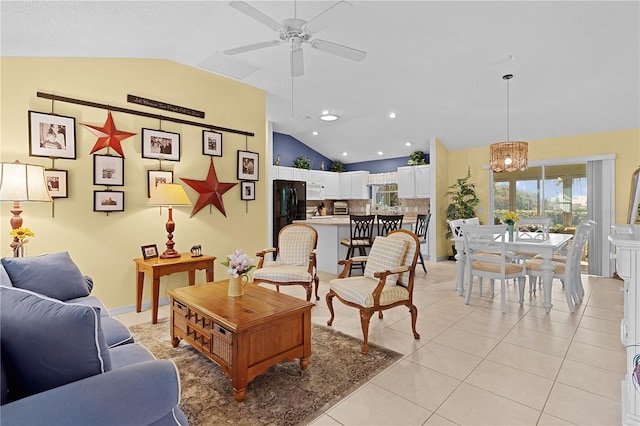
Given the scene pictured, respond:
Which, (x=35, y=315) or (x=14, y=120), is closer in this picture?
(x=35, y=315)

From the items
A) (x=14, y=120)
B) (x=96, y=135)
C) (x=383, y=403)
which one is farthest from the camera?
(x=96, y=135)

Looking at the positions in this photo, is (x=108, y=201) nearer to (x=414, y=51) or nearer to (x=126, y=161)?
(x=126, y=161)

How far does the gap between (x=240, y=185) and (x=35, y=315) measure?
147 inches

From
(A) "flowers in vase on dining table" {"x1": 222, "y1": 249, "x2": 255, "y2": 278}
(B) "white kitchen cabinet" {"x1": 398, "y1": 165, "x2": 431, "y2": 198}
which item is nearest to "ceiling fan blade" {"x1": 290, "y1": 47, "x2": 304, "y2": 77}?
(A) "flowers in vase on dining table" {"x1": 222, "y1": 249, "x2": 255, "y2": 278}

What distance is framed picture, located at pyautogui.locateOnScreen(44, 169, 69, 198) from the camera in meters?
3.18

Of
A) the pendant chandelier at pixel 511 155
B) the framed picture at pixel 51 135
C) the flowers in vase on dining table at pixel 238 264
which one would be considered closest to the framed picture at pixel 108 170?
the framed picture at pixel 51 135

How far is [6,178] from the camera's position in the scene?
254 centimetres

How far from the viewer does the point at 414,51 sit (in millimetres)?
3760

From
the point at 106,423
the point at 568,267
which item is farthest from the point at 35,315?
the point at 568,267

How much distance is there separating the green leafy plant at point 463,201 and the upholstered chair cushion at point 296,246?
→ 3.96m

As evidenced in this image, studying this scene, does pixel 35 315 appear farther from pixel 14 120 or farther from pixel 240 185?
pixel 240 185

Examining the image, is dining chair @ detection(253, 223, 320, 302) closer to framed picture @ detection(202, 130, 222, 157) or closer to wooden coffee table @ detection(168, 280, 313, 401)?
wooden coffee table @ detection(168, 280, 313, 401)

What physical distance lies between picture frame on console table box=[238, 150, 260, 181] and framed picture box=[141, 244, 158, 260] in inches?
60.3

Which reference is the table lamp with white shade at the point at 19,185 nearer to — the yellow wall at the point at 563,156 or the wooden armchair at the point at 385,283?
the wooden armchair at the point at 385,283
